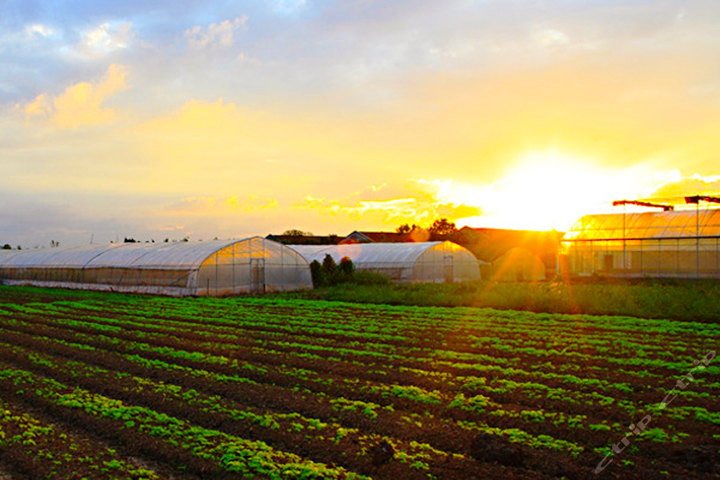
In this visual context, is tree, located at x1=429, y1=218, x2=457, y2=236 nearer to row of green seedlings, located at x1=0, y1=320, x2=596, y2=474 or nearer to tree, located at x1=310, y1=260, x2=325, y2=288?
tree, located at x1=310, y1=260, x2=325, y2=288

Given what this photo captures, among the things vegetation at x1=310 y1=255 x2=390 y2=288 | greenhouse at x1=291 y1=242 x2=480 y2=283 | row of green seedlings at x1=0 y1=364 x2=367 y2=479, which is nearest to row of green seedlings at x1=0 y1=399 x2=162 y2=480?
row of green seedlings at x1=0 y1=364 x2=367 y2=479

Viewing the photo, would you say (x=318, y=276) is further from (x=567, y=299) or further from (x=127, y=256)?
(x=567, y=299)

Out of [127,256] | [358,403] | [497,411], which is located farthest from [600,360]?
[127,256]

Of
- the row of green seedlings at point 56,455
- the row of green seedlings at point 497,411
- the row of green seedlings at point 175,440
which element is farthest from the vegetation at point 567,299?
the row of green seedlings at point 56,455

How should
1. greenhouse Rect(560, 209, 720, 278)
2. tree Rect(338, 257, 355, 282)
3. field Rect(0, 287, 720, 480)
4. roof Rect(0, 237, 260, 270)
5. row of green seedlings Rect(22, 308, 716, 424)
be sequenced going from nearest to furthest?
field Rect(0, 287, 720, 480) < row of green seedlings Rect(22, 308, 716, 424) < roof Rect(0, 237, 260, 270) < greenhouse Rect(560, 209, 720, 278) < tree Rect(338, 257, 355, 282)

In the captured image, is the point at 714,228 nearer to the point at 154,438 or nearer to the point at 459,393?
the point at 459,393

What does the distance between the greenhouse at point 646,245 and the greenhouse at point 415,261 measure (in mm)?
7110

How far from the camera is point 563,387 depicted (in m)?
10.3

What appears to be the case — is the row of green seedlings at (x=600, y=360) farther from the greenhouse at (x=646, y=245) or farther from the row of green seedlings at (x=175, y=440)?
the greenhouse at (x=646, y=245)

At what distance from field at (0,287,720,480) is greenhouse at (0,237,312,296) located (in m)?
14.6

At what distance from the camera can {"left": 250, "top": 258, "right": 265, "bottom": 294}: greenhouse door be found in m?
34.0

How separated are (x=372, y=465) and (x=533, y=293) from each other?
19909mm

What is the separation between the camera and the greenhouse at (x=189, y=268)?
106ft

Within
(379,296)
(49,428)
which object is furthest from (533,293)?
(49,428)
